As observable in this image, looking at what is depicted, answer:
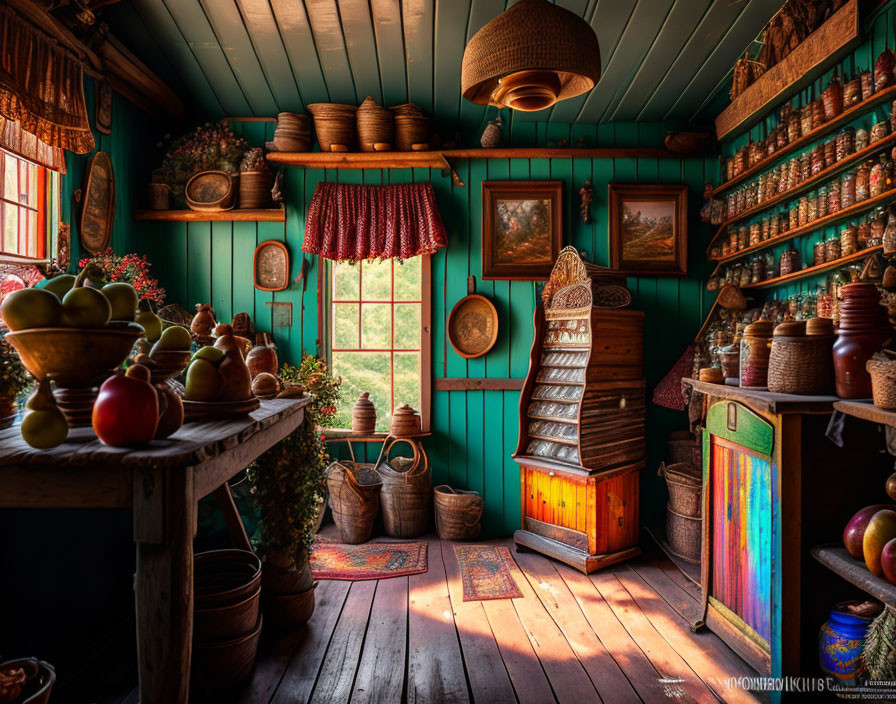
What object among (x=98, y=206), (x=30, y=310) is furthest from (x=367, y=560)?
(x=98, y=206)

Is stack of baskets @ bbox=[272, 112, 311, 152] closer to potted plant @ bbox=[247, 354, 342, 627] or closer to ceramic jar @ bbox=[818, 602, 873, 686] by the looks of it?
potted plant @ bbox=[247, 354, 342, 627]

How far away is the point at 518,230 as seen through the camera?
187 inches

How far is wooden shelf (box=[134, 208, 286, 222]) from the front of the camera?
456 centimetres

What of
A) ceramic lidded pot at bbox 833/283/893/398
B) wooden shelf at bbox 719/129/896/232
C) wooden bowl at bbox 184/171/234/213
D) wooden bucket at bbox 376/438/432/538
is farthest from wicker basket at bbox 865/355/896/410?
wooden bowl at bbox 184/171/234/213

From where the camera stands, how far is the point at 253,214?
4.70 meters

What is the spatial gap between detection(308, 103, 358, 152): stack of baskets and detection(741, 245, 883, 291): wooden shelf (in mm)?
3323

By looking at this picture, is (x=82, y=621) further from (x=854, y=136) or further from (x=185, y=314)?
(x=854, y=136)

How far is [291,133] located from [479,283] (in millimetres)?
1981

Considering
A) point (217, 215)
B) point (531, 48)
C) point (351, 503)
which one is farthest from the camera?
point (217, 215)

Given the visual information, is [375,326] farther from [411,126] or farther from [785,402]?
[785,402]

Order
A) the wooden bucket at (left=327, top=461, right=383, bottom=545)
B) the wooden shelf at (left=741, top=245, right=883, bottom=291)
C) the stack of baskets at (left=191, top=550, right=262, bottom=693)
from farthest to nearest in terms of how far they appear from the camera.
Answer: the wooden bucket at (left=327, top=461, right=383, bottom=545)
the wooden shelf at (left=741, top=245, right=883, bottom=291)
the stack of baskets at (left=191, top=550, right=262, bottom=693)

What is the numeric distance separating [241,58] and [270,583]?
3479 millimetres

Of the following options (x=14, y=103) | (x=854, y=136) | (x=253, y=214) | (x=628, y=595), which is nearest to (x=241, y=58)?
(x=253, y=214)

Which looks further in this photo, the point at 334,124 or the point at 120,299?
the point at 334,124
